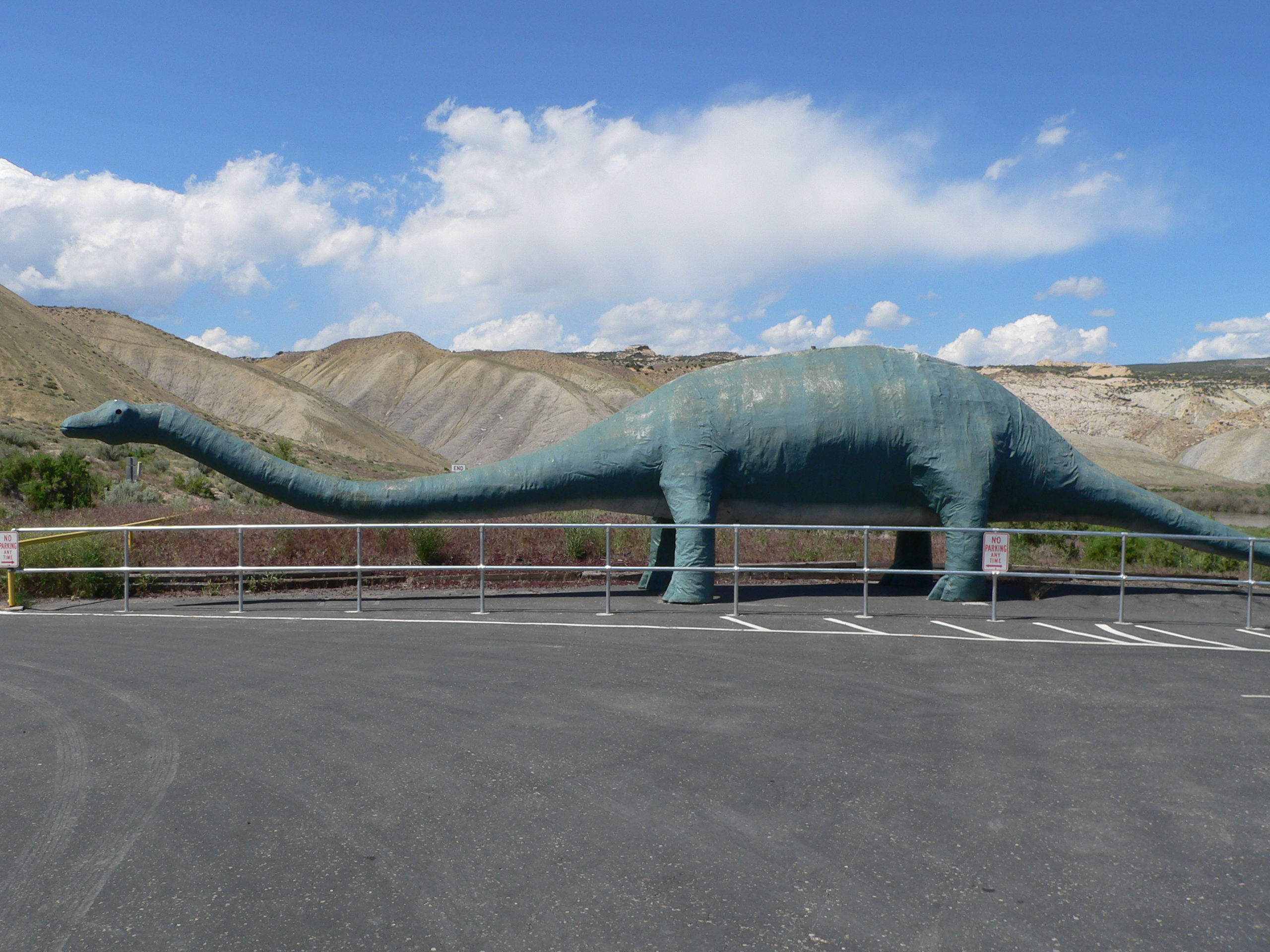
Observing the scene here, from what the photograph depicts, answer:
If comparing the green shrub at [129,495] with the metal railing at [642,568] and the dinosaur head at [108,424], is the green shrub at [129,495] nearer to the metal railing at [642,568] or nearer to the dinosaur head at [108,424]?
the metal railing at [642,568]

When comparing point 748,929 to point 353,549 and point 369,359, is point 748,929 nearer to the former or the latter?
point 353,549

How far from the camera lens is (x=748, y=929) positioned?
10.5 ft

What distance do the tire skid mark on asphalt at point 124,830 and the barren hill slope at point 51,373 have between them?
134 ft

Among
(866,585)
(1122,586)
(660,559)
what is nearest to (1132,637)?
(1122,586)

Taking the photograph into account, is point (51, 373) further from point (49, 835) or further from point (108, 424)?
point (49, 835)

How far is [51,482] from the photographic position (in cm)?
1998

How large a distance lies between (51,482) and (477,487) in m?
14.3

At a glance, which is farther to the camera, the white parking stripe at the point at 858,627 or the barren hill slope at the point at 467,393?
the barren hill slope at the point at 467,393

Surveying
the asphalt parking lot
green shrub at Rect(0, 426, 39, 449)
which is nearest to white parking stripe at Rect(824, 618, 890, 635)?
the asphalt parking lot

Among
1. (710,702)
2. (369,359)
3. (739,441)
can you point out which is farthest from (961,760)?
(369,359)

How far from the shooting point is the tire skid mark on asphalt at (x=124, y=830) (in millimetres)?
3365

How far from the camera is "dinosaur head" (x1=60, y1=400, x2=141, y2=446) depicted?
9.20m

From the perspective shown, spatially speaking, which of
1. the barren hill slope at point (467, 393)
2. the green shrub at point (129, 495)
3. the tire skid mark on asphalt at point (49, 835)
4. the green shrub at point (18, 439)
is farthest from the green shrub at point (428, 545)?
the barren hill slope at point (467, 393)

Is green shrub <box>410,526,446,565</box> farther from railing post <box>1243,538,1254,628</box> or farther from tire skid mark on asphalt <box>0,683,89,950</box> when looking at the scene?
railing post <box>1243,538,1254,628</box>
